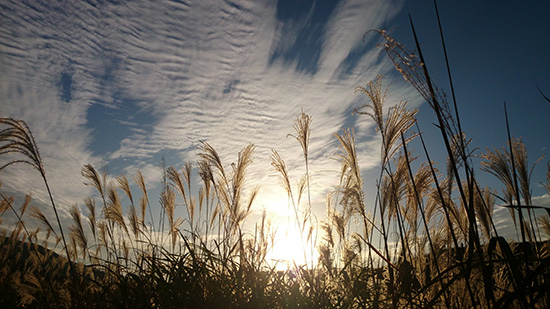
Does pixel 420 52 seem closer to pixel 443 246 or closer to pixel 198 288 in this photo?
pixel 198 288

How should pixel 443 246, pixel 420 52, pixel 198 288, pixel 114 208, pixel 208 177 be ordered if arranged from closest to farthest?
pixel 420 52 → pixel 198 288 → pixel 443 246 → pixel 208 177 → pixel 114 208

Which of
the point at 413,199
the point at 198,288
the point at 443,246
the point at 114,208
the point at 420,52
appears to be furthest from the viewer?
the point at 114,208

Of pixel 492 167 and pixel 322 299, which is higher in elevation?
→ pixel 492 167

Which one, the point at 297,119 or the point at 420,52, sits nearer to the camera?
the point at 420,52

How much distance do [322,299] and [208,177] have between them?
90.2 inches

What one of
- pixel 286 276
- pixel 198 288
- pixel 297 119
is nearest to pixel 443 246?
pixel 286 276

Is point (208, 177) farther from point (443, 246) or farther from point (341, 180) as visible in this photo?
point (443, 246)

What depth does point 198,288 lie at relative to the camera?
8.56ft

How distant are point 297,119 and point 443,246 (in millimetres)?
2397

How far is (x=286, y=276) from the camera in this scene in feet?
11.5

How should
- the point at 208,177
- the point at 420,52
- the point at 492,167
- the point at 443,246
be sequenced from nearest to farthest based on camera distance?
the point at 420,52 → the point at 492,167 → the point at 443,246 → the point at 208,177

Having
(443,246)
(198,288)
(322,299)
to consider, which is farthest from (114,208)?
(443,246)

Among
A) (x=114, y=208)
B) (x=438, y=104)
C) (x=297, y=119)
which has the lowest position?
(x=438, y=104)

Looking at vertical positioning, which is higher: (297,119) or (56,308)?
(297,119)
